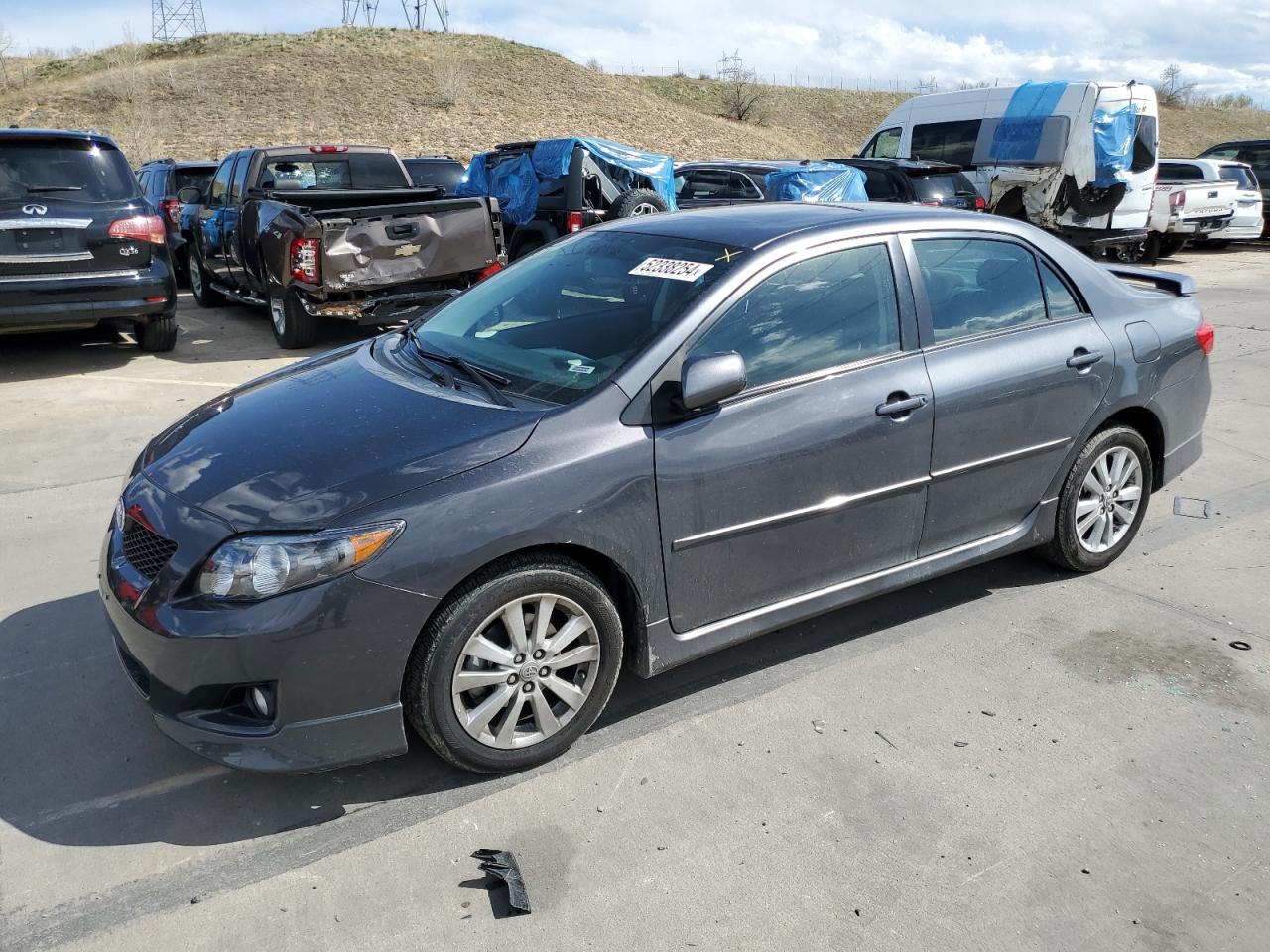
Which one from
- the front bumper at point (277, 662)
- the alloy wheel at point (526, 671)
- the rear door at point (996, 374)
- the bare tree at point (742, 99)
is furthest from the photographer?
the bare tree at point (742, 99)

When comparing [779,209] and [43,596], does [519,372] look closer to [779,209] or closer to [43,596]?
[779,209]

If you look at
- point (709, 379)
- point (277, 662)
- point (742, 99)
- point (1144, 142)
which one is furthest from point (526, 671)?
point (742, 99)

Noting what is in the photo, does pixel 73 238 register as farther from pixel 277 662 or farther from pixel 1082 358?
pixel 1082 358

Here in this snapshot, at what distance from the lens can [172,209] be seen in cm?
1327

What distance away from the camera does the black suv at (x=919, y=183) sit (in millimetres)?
12719

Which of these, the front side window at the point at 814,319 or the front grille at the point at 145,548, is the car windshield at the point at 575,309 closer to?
the front side window at the point at 814,319

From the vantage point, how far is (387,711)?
2914 mm

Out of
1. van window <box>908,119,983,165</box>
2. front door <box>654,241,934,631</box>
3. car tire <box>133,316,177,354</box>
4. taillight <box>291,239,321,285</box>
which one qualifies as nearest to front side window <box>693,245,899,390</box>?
front door <box>654,241,934,631</box>

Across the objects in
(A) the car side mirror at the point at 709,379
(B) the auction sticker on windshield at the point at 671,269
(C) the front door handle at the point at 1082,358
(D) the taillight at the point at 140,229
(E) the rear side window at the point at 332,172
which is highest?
(E) the rear side window at the point at 332,172

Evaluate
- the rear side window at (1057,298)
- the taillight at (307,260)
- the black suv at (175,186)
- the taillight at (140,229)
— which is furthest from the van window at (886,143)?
the rear side window at (1057,298)

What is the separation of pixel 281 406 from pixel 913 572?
7.85 feet

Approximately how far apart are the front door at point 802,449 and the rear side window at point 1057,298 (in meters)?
0.87

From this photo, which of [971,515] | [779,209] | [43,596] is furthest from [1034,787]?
[43,596]

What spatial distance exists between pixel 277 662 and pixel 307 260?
6575mm
